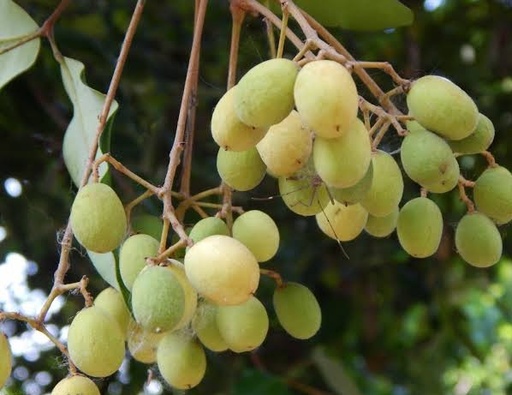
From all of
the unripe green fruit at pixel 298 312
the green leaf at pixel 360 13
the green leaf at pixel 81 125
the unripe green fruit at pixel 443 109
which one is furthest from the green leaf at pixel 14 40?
the unripe green fruit at pixel 443 109

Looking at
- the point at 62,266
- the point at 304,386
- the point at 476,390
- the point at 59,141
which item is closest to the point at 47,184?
the point at 59,141

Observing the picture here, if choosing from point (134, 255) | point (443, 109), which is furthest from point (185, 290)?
point (443, 109)

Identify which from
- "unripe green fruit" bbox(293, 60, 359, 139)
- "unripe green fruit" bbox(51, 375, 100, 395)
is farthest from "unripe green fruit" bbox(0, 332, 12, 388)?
"unripe green fruit" bbox(293, 60, 359, 139)

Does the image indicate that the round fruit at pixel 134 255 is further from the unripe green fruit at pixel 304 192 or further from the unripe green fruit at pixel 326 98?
the unripe green fruit at pixel 326 98

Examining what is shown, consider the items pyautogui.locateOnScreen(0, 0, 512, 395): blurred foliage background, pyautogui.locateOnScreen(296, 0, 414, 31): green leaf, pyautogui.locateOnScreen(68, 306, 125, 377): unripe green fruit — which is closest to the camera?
pyautogui.locateOnScreen(68, 306, 125, 377): unripe green fruit

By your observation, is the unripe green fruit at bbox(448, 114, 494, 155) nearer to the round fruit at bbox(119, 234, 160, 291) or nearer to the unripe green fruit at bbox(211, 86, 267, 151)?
the unripe green fruit at bbox(211, 86, 267, 151)

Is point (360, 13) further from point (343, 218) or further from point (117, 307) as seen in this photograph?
point (117, 307)

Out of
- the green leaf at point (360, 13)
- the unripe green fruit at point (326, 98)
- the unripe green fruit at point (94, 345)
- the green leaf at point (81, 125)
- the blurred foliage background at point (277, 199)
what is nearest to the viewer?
the unripe green fruit at point (326, 98)

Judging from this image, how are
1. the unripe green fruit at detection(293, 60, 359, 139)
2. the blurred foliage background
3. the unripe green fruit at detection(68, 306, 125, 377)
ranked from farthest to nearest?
the blurred foliage background < the unripe green fruit at detection(68, 306, 125, 377) < the unripe green fruit at detection(293, 60, 359, 139)
